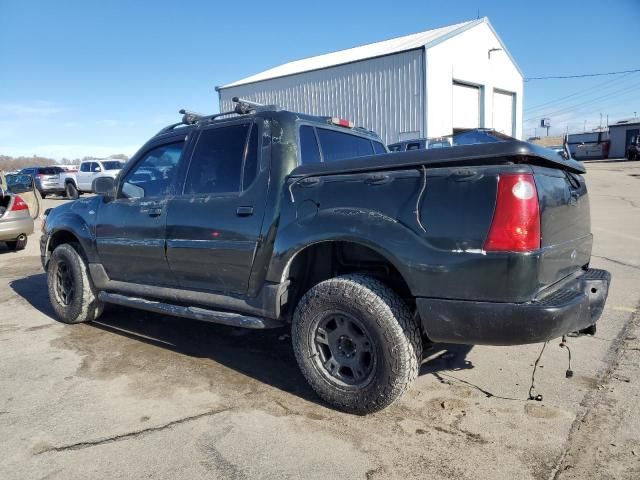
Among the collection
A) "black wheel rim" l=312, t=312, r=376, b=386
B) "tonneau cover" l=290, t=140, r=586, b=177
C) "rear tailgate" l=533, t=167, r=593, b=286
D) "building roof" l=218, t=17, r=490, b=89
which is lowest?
"black wheel rim" l=312, t=312, r=376, b=386

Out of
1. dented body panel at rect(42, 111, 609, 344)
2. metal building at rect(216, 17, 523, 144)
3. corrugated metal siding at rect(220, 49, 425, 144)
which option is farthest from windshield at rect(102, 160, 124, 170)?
dented body panel at rect(42, 111, 609, 344)

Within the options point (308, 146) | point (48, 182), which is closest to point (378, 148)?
point (308, 146)

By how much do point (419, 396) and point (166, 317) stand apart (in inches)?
126

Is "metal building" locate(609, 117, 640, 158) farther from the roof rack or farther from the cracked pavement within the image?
the roof rack

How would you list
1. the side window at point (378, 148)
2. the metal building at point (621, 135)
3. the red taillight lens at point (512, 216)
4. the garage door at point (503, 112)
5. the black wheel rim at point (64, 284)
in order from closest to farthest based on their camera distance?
1. the red taillight lens at point (512, 216)
2. the side window at point (378, 148)
3. the black wheel rim at point (64, 284)
4. the garage door at point (503, 112)
5. the metal building at point (621, 135)

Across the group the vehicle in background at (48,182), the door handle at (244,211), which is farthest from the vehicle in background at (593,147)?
the door handle at (244,211)

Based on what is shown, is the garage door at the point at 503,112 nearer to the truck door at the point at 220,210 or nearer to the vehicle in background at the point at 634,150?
the vehicle in background at the point at 634,150

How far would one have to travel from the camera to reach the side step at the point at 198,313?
349 cm

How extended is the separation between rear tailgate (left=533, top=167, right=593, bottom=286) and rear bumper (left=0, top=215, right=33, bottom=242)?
1009 centimetres

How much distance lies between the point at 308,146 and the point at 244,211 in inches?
27.6

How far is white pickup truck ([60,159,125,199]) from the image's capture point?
76.2 ft

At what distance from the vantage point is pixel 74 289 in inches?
197

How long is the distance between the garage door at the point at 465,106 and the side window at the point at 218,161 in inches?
861

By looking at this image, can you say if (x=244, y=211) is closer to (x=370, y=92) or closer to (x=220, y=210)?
(x=220, y=210)
